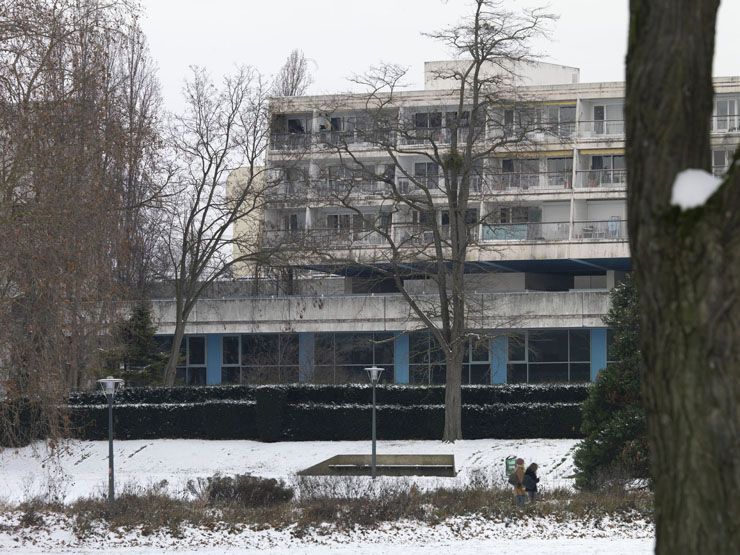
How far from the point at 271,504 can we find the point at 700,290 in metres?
18.7

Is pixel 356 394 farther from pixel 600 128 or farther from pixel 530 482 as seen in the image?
pixel 600 128

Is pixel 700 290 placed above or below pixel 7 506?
above

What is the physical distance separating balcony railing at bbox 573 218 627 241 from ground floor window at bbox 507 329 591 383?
14.5 feet

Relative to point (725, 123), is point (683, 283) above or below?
below

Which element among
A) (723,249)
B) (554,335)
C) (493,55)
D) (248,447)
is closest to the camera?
(723,249)

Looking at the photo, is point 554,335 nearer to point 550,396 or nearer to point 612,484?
point 550,396

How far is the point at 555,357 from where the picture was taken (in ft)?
162

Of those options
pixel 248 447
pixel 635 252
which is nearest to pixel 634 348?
pixel 248 447

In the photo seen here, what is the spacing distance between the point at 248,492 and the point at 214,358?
1227 inches

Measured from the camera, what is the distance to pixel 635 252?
453cm

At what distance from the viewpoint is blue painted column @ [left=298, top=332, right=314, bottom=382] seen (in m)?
49.0

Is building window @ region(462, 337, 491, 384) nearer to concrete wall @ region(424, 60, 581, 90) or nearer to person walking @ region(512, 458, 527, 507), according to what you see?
concrete wall @ region(424, 60, 581, 90)

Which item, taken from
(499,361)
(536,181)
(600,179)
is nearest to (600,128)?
(600,179)

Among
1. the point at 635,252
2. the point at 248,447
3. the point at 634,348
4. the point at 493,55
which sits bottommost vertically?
the point at 248,447
